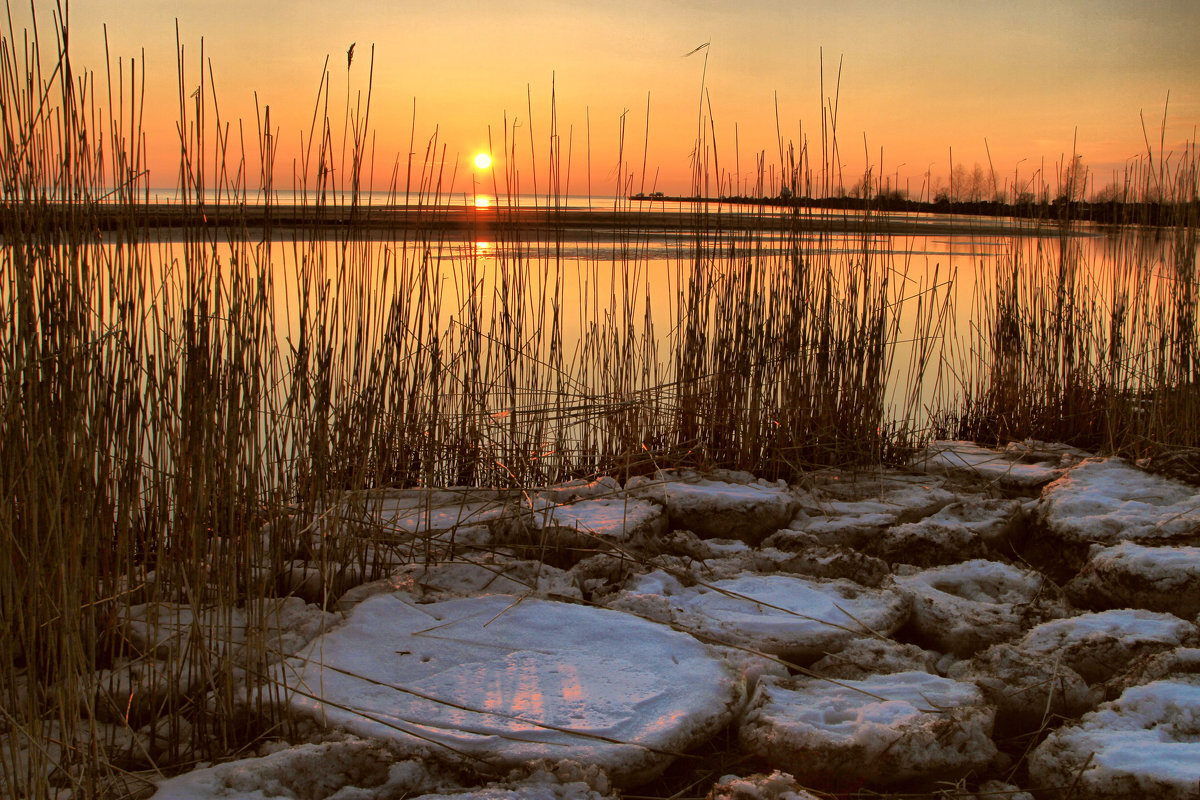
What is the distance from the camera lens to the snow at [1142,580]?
145cm

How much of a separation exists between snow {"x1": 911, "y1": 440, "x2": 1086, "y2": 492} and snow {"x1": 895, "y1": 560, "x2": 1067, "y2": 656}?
0.59 metres

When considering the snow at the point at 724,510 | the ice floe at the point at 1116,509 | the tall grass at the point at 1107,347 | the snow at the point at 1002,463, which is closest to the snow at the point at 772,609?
the snow at the point at 724,510

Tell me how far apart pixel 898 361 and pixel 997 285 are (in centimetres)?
150

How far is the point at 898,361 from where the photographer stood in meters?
4.43

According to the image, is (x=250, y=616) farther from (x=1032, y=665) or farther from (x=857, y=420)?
(x=857, y=420)

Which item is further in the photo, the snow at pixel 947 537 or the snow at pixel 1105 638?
the snow at pixel 947 537

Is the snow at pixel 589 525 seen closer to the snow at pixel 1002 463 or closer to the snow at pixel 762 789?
the snow at pixel 762 789

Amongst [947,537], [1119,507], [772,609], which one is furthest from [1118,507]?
[772,609]

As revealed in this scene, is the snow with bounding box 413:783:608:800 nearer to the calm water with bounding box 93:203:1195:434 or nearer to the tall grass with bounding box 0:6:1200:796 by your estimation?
the tall grass with bounding box 0:6:1200:796

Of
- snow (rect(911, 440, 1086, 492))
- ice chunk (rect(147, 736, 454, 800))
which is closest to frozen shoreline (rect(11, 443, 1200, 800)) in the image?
ice chunk (rect(147, 736, 454, 800))

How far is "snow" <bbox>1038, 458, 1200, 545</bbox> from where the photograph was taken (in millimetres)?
1664

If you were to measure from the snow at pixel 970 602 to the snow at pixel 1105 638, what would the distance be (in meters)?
0.06

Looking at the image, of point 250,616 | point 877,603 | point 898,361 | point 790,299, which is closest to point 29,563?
point 250,616

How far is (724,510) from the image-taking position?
1.87 m
